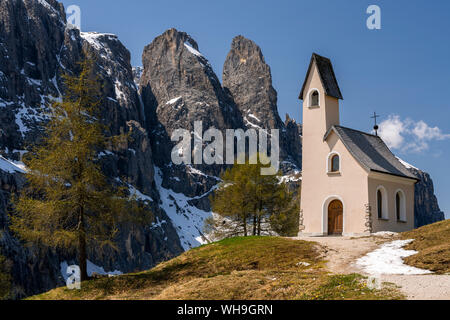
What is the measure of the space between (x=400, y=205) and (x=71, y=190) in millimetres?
23911

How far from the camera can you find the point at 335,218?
32562 millimetres

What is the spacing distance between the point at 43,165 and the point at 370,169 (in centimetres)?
2036

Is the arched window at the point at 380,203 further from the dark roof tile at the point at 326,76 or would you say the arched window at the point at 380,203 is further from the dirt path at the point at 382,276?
the dark roof tile at the point at 326,76

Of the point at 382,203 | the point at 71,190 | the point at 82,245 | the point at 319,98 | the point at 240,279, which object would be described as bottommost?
the point at 240,279

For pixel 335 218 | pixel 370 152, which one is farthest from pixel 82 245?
pixel 370 152

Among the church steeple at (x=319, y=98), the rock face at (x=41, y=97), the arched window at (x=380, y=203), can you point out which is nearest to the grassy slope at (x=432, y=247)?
the arched window at (x=380, y=203)

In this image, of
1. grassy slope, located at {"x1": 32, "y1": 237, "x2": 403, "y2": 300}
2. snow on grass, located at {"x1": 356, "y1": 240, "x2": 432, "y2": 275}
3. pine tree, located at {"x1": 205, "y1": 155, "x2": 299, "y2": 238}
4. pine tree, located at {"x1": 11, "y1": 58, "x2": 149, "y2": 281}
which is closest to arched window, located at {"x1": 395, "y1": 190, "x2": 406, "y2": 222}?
pine tree, located at {"x1": 205, "y1": 155, "x2": 299, "y2": 238}

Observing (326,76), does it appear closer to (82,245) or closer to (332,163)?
(332,163)

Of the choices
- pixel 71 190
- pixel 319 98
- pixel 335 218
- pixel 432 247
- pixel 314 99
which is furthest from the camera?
pixel 314 99

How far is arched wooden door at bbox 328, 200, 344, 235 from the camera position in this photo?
32156mm

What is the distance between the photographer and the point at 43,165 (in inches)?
815

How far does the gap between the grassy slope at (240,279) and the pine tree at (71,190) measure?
7.49ft
